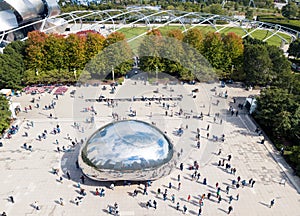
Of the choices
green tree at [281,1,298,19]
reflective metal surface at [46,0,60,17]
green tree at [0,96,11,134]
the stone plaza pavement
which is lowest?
the stone plaza pavement

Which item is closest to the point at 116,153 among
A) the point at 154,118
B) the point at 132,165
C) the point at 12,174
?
the point at 132,165

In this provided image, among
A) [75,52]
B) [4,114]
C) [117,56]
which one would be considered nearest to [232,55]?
[117,56]

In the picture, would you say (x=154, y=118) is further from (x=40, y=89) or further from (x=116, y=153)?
(x=40, y=89)

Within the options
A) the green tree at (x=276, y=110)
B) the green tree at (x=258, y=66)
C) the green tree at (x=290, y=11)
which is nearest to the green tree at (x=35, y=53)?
the green tree at (x=258, y=66)

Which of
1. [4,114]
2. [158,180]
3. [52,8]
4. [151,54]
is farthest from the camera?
[52,8]

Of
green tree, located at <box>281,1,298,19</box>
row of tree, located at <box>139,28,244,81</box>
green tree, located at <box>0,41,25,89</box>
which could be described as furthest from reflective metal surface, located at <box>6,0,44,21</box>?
green tree, located at <box>281,1,298,19</box>

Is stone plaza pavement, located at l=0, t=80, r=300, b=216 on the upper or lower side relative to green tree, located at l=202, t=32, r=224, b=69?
lower

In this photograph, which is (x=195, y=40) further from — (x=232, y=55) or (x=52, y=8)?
(x=52, y=8)

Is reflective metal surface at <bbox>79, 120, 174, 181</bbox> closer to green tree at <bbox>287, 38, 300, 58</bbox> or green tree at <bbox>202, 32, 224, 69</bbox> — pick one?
green tree at <bbox>202, 32, 224, 69</bbox>
